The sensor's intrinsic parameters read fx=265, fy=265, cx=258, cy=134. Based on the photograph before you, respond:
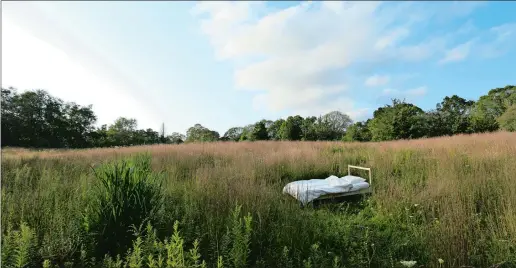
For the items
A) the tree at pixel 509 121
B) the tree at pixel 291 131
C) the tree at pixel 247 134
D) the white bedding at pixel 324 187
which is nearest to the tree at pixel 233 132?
the tree at pixel 247 134

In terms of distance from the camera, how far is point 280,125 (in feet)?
120

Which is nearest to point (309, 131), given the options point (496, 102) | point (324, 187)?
point (496, 102)

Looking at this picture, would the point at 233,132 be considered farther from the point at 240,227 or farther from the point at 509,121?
the point at 240,227

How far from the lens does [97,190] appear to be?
265 centimetres

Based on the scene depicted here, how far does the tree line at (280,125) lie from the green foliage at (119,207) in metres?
18.2

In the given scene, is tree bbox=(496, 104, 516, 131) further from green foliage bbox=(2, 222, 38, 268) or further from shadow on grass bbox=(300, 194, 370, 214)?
green foliage bbox=(2, 222, 38, 268)

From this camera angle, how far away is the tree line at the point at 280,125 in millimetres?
18547

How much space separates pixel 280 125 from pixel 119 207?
3460 cm

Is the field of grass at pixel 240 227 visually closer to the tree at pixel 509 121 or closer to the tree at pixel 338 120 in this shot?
the tree at pixel 509 121

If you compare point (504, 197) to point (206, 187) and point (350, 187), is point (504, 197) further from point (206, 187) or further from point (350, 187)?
point (206, 187)

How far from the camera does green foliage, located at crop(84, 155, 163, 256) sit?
2.26 meters

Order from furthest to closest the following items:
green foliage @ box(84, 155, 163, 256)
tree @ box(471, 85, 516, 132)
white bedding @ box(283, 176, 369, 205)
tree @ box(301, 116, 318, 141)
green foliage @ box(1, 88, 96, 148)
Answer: green foliage @ box(1, 88, 96, 148) < tree @ box(301, 116, 318, 141) < tree @ box(471, 85, 516, 132) < white bedding @ box(283, 176, 369, 205) < green foliage @ box(84, 155, 163, 256)

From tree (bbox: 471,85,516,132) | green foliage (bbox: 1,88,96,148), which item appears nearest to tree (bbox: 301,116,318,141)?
tree (bbox: 471,85,516,132)

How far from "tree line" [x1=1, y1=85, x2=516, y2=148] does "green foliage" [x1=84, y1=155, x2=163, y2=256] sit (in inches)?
715
